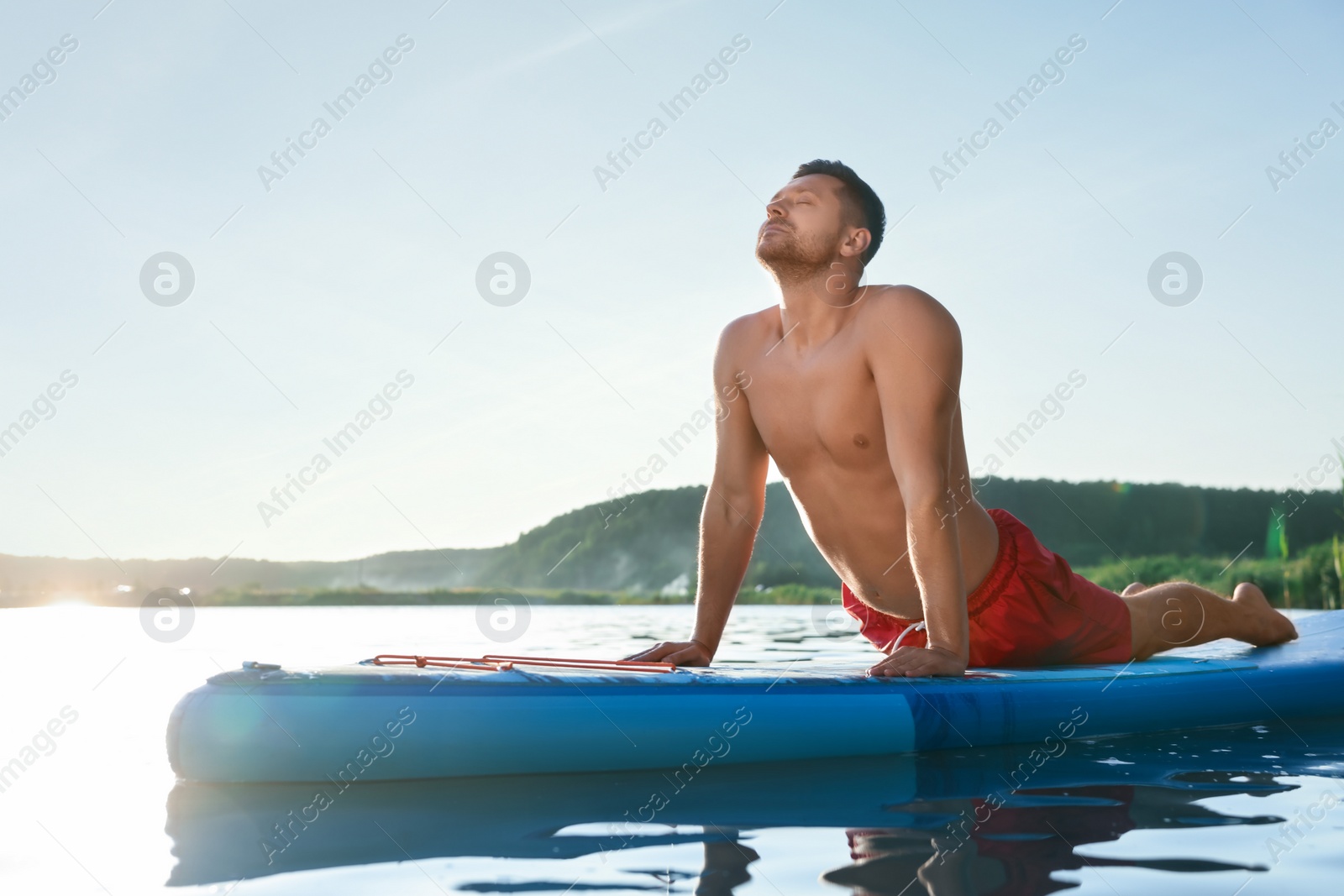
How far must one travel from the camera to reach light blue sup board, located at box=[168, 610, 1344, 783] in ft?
7.61

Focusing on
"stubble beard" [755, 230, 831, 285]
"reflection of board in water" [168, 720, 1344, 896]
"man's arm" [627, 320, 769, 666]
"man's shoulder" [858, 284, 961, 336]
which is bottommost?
"reflection of board in water" [168, 720, 1344, 896]

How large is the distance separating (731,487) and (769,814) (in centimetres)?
162

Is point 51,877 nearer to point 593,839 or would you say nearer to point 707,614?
point 593,839

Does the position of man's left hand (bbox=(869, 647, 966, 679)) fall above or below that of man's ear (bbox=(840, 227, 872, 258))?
below

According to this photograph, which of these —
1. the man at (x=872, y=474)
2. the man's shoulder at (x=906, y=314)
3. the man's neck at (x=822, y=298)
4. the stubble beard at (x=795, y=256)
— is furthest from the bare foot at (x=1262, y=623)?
the stubble beard at (x=795, y=256)

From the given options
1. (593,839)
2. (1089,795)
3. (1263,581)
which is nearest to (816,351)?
(1089,795)

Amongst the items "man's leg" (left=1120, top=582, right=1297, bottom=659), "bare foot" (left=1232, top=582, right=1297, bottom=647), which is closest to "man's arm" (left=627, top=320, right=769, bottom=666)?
"man's leg" (left=1120, top=582, right=1297, bottom=659)

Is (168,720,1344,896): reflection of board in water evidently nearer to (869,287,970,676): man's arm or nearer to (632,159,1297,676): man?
(869,287,970,676): man's arm

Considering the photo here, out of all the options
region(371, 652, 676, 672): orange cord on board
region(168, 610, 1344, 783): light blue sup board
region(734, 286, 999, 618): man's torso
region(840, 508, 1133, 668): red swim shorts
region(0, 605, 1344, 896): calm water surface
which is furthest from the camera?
region(840, 508, 1133, 668): red swim shorts

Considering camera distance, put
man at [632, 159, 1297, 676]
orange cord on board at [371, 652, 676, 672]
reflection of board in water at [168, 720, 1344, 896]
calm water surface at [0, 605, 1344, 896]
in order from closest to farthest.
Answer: calm water surface at [0, 605, 1344, 896] < reflection of board in water at [168, 720, 1344, 896] < orange cord on board at [371, 652, 676, 672] < man at [632, 159, 1297, 676]

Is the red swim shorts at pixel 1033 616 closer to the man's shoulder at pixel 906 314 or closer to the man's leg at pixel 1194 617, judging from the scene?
the man's leg at pixel 1194 617

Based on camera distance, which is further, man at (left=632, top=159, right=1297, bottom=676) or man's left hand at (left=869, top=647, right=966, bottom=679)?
man at (left=632, top=159, right=1297, bottom=676)

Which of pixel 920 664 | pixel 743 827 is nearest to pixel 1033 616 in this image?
pixel 920 664

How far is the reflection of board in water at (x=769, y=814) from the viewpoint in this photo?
1.75 meters
